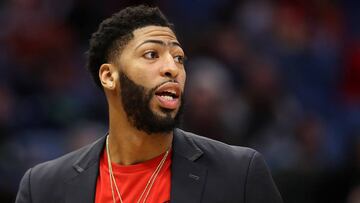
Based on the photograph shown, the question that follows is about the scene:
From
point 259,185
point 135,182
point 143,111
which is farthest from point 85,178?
point 259,185

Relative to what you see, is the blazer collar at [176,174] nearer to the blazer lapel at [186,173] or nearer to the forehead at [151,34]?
the blazer lapel at [186,173]

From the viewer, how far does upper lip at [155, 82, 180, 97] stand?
4020mm

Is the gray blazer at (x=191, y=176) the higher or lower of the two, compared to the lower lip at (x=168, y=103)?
lower

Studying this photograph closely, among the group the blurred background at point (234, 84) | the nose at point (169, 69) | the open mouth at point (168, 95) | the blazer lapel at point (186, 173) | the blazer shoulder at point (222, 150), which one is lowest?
the blurred background at point (234, 84)

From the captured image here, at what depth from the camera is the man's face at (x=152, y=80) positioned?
4027mm

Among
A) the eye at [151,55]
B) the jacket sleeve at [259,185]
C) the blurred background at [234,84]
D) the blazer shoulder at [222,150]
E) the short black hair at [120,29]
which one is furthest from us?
the blurred background at [234,84]

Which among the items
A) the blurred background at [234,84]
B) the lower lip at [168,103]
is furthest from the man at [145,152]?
the blurred background at [234,84]

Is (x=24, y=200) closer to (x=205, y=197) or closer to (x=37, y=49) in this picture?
(x=205, y=197)

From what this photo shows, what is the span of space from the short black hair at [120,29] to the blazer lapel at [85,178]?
441mm

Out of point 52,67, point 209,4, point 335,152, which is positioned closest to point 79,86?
point 52,67

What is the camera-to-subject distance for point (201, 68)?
795 centimetres

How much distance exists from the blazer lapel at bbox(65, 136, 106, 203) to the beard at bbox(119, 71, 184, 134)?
27 centimetres

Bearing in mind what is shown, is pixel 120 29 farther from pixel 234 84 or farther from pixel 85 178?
pixel 234 84

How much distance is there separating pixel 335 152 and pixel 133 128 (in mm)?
3939
